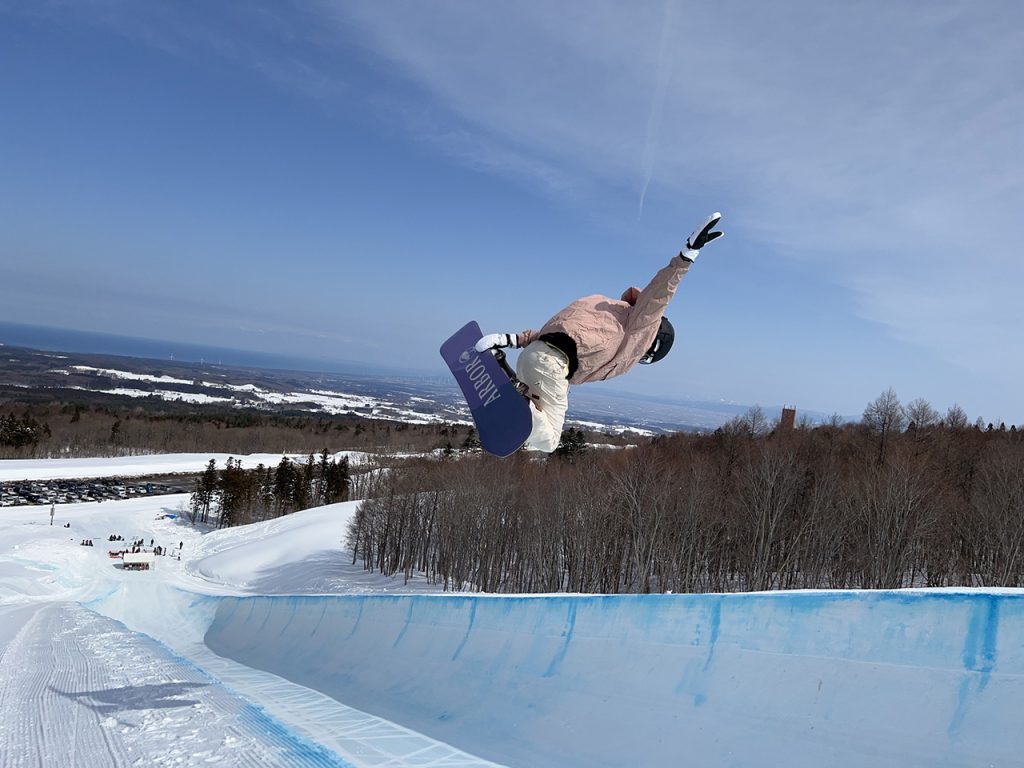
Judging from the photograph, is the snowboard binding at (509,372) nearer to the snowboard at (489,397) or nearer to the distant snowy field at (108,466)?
the snowboard at (489,397)

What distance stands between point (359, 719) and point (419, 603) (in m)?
1.76

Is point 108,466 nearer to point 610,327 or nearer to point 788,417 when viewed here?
point 788,417

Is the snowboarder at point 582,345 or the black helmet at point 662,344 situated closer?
the snowboarder at point 582,345

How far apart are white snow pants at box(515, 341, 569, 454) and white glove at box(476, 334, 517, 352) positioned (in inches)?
5.8

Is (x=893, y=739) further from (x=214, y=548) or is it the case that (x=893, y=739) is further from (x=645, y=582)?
(x=214, y=548)

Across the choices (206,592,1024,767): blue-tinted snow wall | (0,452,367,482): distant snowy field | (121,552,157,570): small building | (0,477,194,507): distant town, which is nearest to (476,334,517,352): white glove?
(206,592,1024,767): blue-tinted snow wall

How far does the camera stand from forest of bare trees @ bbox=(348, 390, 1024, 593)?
27.4 metres

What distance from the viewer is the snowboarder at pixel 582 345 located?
13.1ft

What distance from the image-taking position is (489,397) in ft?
14.0

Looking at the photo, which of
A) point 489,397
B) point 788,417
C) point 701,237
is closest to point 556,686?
point 489,397

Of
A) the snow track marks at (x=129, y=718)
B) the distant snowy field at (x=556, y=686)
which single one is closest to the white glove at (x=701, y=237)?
the distant snowy field at (x=556, y=686)

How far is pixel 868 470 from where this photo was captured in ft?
101

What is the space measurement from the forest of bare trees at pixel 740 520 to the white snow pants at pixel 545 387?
2637 cm

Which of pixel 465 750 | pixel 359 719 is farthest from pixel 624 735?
pixel 359 719
